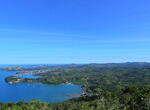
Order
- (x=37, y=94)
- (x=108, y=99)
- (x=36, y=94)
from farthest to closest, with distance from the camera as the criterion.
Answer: (x=36, y=94), (x=37, y=94), (x=108, y=99)

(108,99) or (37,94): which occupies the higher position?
(108,99)

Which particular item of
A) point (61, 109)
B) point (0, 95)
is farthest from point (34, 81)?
point (61, 109)

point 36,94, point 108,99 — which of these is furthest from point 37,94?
point 108,99

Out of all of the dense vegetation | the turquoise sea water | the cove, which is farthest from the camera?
the turquoise sea water

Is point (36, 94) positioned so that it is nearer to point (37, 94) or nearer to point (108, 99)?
point (37, 94)

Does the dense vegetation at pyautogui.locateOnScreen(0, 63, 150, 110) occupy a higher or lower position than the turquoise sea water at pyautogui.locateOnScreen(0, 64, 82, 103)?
higher

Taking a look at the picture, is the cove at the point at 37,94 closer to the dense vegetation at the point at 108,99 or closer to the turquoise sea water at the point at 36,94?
the turquoise sea water at the point at 36,94

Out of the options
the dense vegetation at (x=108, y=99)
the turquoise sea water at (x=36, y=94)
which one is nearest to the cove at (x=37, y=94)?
the turquoise sea water at (x=36, y=94)

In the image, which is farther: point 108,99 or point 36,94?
point 36,94

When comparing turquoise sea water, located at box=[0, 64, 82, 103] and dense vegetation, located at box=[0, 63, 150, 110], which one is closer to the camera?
dense vegetation, located at box=[0, 63, 150, 110]

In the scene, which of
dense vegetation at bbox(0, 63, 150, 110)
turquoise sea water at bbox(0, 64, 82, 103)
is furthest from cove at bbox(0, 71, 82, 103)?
dense vegetation at bbox(0, 63, 150, 110)

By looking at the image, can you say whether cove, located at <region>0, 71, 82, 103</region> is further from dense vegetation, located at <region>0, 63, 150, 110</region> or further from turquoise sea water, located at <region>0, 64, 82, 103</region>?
dense vegetation, located at <region>0, 63, 150, 110</region>
